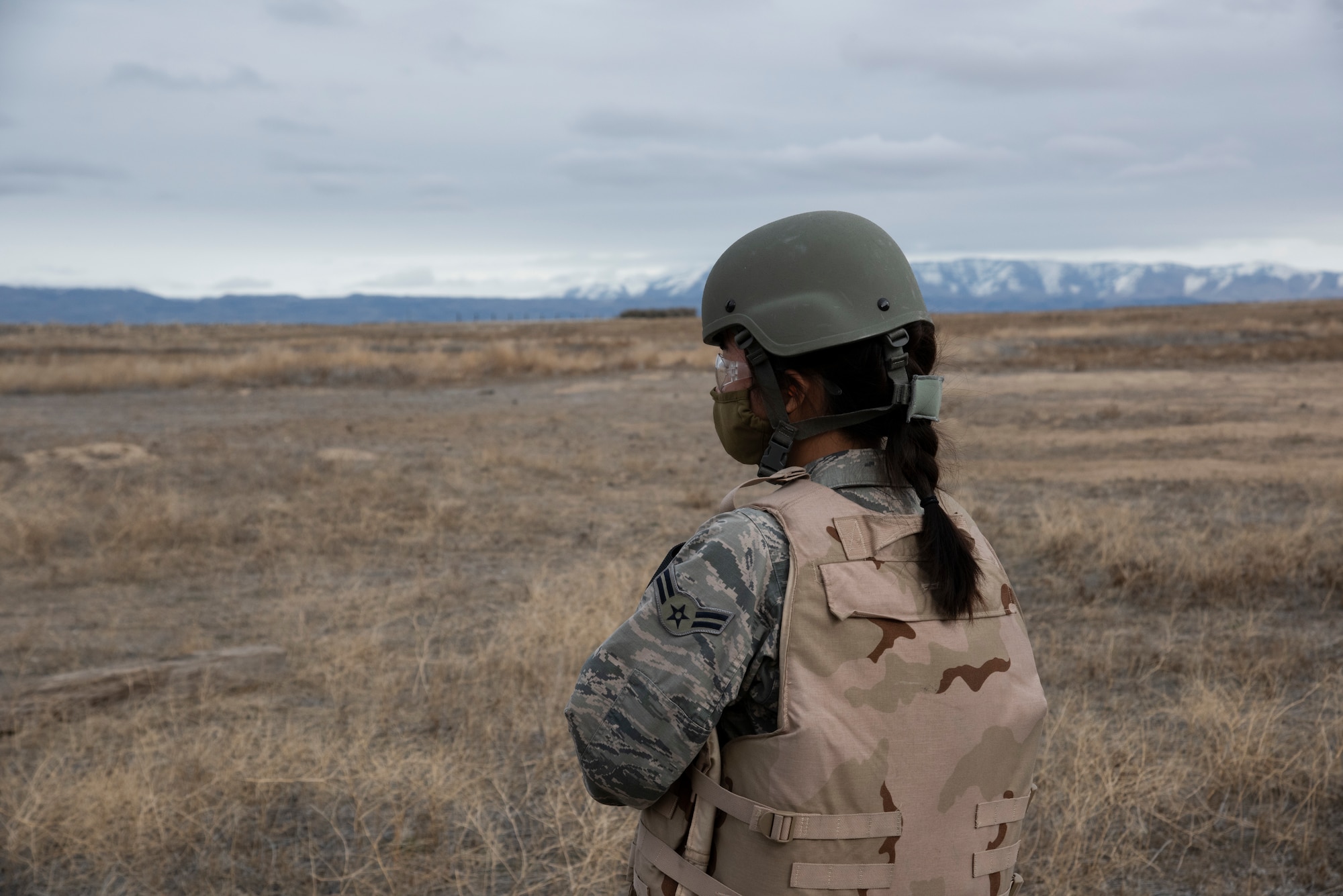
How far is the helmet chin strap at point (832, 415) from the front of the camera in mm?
1585

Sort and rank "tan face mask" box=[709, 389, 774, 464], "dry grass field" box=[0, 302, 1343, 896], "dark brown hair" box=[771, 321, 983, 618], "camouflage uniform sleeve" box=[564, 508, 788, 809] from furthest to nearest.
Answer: "dry grass field" box=[0, 302, 1343, 896], "tan face mask" box=[709, 389, 774, 464], "dark brown hair" box=[771, 321, 983, 618], "camouflage uniform sleeve" box=[564, 508, 788, 809]

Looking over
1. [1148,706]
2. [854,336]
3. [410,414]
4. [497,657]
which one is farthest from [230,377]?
[854,336]

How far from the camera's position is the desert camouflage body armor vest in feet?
4.74

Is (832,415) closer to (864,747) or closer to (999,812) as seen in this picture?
(864,747)

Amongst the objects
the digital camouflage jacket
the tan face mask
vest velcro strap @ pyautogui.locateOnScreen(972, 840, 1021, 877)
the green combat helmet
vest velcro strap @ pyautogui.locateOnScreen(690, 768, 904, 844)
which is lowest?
vest velcro strap @ pyautogui.locateOnScreen(972, 840, 1021, 877)

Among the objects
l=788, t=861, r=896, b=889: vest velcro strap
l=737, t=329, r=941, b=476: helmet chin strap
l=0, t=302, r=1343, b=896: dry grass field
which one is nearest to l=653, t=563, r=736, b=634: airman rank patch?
l=737, t=329, r=941, b=476: helmet chin strap

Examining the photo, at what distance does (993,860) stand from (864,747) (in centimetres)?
35

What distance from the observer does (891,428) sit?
1.65m

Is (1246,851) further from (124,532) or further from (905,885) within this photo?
(124,532)

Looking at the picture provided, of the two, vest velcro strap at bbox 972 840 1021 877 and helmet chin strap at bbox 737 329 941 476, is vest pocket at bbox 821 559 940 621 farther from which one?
vest velcro strap at bbox 972 840 1021 877

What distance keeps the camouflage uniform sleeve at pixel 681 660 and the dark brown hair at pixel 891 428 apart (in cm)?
24

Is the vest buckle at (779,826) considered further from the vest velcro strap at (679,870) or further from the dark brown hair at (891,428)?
the dark brown hair at (891,428)

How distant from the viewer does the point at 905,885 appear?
151 cm

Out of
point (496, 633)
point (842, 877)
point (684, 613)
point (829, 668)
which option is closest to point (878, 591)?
point (829, 668)
